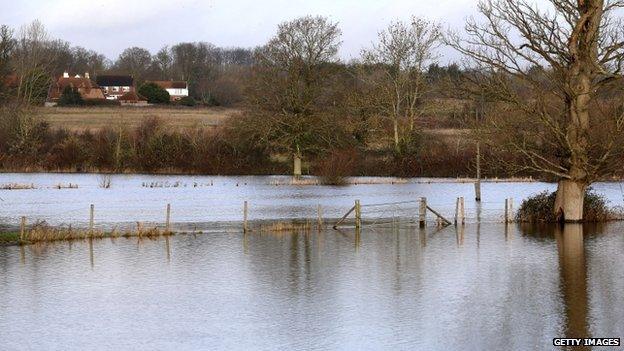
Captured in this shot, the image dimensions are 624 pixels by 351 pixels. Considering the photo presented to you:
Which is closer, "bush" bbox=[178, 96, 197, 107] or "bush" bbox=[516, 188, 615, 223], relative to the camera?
"bush" bbox=[516, 188, 615, 223]

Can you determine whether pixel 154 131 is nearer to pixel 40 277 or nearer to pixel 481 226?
pixel 481 226

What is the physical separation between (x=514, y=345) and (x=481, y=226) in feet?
74.4

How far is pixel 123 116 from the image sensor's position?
9944 centimetres

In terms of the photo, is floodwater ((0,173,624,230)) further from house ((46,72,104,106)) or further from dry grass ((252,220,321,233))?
house ((46,72,104,106))

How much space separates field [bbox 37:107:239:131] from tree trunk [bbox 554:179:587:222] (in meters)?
51.0

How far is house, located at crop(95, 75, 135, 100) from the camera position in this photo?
15025cm

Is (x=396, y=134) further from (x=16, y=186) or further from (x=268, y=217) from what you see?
(x=268, y=217)

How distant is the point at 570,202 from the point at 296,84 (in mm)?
38553

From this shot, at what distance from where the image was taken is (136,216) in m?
46.6

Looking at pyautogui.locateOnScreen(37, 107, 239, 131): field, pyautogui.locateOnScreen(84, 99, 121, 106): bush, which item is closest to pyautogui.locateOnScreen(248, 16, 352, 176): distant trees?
pyautogui.locateOnScreen(37, 107, 239, 131): field

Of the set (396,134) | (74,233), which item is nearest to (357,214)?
(74,233)

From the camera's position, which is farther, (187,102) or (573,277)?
(187,102)

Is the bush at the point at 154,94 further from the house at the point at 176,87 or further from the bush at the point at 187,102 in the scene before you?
the house at the point at 176,87

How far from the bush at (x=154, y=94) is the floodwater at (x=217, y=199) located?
4988cm
